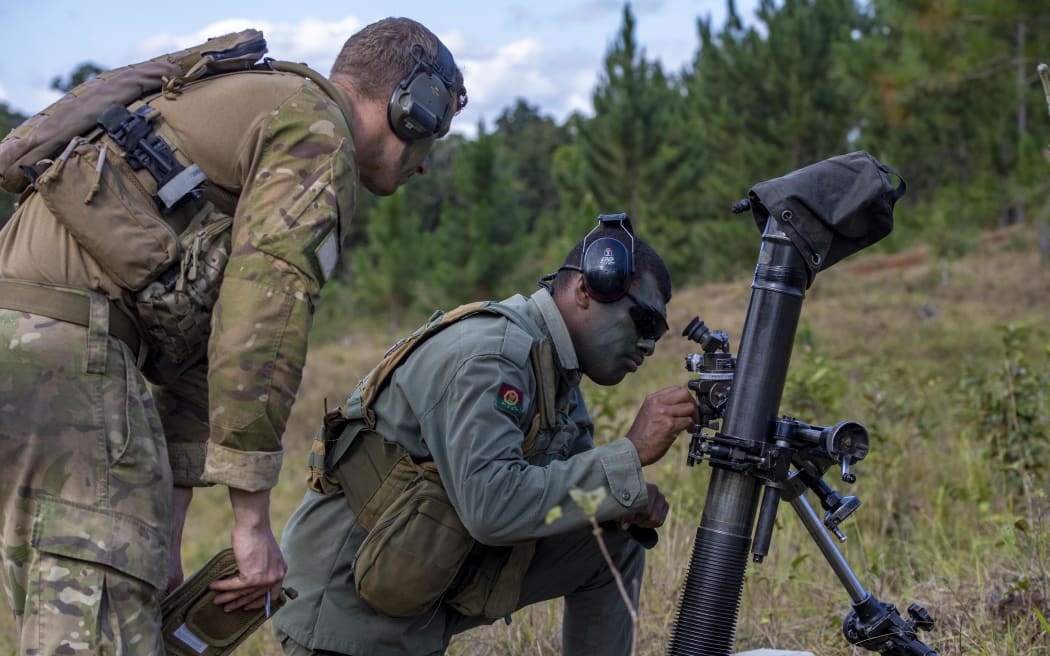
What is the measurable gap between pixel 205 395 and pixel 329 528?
0.52 meters

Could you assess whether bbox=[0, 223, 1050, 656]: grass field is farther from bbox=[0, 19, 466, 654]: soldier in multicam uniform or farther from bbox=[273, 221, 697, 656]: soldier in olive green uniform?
bbox=[0, 19, 466, 654]: soldier in multicam uniform

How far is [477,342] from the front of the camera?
2.71 meters

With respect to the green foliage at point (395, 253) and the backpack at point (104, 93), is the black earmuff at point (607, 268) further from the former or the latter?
the green foliage at point (395, 253)

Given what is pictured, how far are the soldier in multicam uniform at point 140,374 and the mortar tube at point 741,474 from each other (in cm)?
102

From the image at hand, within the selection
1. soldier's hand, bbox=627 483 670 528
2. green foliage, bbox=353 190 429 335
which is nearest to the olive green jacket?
soldier's hand, bbox=627 483 670 528

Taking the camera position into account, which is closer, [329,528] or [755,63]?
[329,528]

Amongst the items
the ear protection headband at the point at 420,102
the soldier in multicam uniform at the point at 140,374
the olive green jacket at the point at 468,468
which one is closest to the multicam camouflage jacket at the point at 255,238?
the soldier in multicam uniform at the point at 140,374

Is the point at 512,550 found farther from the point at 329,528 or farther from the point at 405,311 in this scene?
the point at 405,311

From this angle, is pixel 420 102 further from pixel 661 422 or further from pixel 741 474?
pixel 741 474

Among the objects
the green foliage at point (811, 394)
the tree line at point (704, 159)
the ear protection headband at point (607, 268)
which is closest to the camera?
the ear protection headband at point (607, 268)

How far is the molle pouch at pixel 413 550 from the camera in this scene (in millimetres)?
2742

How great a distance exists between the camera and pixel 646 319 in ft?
9.80

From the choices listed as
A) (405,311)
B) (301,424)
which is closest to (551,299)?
(301,424)

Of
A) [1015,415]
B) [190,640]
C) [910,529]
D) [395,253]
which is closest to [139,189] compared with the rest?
[190,640]
